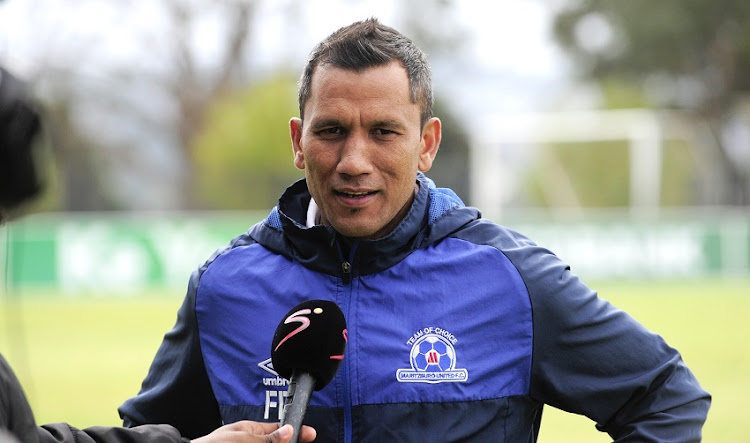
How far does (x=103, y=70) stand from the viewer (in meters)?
36.4

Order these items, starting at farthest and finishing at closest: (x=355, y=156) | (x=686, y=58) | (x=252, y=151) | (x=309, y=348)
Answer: (x=686, y=58)
(x=252, y=151)
(x=355, y=156)
(x=309, y=348)

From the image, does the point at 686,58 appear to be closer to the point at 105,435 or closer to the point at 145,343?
the point at 145,343

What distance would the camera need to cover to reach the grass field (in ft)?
30.8

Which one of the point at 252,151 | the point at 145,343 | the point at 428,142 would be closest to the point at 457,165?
the point at 252,151

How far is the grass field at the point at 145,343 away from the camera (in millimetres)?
9375

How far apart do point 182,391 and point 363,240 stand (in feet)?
2.13

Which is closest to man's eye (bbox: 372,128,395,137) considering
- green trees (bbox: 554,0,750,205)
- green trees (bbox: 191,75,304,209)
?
green trees (bbox: 191,75,304,209)

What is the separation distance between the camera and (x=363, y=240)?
9.65ft

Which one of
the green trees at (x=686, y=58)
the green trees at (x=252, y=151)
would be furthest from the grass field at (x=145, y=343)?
the green trees at (x=686, y=58)

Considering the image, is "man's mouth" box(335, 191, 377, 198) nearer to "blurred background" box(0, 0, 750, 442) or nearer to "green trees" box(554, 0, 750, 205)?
"blurred background" box(0, 0, 750, 442)

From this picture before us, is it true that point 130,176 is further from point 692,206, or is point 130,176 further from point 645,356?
point 645,356

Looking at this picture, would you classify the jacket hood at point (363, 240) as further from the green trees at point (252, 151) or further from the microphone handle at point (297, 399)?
the green trees at point (252, 151)

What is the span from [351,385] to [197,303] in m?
0.51

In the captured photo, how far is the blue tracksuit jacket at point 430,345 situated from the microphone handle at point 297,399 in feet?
1.12
